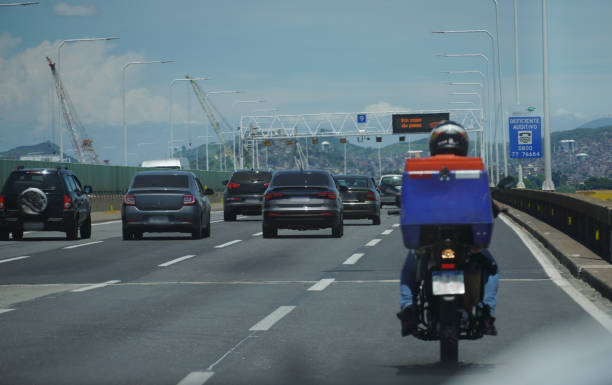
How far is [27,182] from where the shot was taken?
23.3m

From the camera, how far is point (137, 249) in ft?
67.1

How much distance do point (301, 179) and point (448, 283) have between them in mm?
17308

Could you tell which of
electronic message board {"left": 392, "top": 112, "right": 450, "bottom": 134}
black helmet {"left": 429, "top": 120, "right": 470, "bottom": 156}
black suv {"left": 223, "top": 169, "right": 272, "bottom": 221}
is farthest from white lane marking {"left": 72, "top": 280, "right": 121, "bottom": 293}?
electronic message board {"left": 392, "top": 112, "right": 450, "bottom": 134}

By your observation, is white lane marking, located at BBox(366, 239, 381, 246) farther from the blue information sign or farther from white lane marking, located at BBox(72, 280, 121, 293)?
the blue information sign

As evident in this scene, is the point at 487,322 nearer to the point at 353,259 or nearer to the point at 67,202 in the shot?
the point at 353,259

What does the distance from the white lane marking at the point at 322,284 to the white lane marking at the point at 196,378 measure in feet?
18.4

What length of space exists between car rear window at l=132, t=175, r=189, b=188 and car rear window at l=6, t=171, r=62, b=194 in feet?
5.60

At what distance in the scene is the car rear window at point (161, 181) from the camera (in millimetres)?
23453

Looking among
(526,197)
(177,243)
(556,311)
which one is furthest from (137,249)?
(526,197)

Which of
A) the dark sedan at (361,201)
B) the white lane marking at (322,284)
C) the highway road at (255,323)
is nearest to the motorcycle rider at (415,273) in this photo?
the highway road at (255,323)

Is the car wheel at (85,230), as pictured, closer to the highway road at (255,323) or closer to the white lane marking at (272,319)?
the highway road at (255,323)

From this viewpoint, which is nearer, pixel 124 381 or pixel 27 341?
pixel 124 381

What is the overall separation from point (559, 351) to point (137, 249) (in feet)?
44.3

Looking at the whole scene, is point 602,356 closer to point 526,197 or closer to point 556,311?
point 556,311
